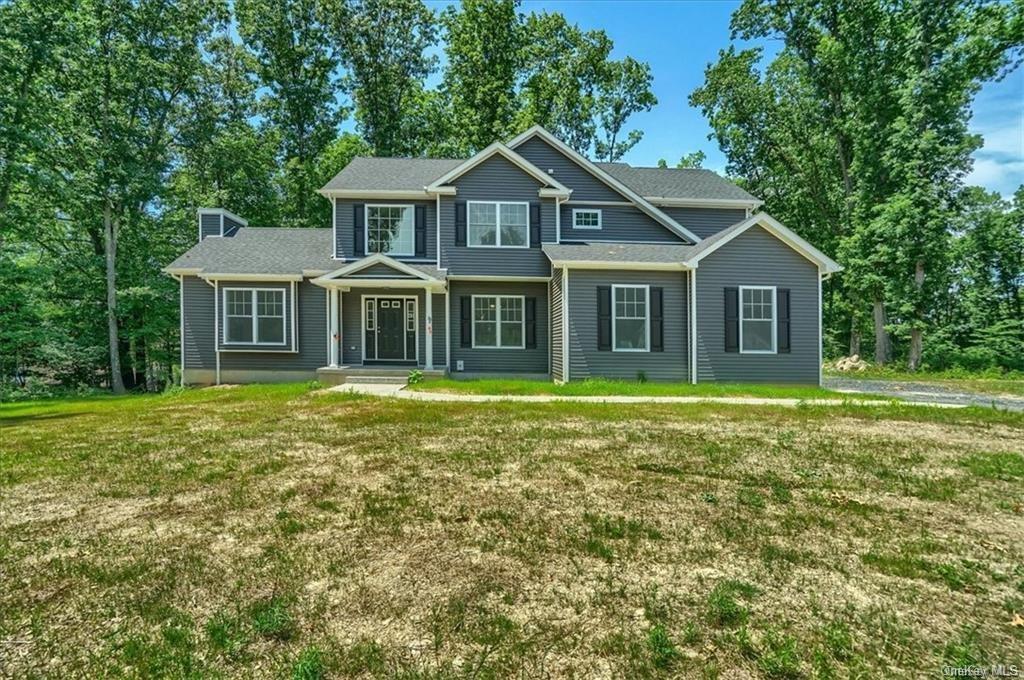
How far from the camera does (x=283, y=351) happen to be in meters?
16.0

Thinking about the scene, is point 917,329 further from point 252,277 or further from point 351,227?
point 252,277

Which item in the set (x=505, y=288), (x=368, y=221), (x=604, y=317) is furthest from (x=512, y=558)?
(x=368, y=221)

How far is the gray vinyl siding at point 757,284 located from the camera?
13.6 meters

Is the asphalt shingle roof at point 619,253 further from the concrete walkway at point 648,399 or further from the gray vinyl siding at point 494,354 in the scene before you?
the concrete walkway at point 648,399

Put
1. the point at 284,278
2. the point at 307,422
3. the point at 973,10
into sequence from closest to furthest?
the point at 307,422
the point at 284,278
the point at 973,10

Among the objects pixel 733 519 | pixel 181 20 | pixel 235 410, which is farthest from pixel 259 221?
pixel 733 519

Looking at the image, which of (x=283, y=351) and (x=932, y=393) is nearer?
(x=932, y=393)

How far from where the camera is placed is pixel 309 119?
28469mm

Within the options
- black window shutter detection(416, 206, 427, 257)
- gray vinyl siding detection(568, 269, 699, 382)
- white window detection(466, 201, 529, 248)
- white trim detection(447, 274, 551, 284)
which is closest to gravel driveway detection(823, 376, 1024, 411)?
gray vinyl siding detection(568, 269, 699, 382)

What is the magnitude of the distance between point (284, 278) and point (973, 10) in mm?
26908

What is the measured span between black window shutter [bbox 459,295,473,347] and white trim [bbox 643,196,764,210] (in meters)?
7.78

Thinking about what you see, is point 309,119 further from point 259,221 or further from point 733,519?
point 733,519

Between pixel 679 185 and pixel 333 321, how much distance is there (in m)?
14.0

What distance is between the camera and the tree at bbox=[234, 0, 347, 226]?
26938 millimetres
